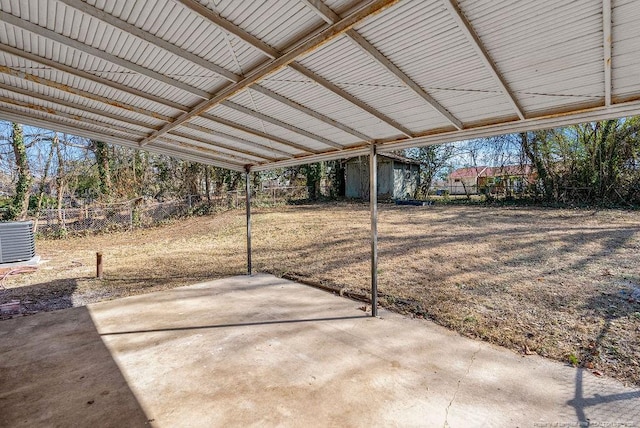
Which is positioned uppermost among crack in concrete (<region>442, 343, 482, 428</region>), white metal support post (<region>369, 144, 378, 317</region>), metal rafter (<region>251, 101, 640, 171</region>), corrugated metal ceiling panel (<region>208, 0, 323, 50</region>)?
corrugated metal ceiling panel (<region>208, 0, 323, 50</region>)

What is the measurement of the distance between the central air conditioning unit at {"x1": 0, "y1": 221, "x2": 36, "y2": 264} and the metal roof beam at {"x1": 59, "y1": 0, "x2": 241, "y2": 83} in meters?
4.35

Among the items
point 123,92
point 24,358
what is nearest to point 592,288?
point 123,92

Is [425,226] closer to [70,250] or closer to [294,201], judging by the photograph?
[294,201]

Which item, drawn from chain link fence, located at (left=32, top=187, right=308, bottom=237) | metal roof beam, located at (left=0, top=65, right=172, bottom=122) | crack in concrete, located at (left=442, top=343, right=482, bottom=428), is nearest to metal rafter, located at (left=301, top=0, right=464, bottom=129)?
crack in concrete, located at (left=442, top=343, right=482, bottom=428)

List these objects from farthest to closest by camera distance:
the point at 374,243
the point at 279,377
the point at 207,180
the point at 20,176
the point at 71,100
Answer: the point at 207,180 < the point at 20,176 < the point at 374,243 < the point at 71,100 < the point at 279,377

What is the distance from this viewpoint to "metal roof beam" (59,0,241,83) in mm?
1967

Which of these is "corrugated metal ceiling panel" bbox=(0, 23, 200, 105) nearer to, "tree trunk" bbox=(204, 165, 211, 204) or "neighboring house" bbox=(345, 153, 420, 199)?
"tree trunk" bbox=(204, 165, 211, 204)

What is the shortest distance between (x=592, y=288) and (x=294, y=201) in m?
15.0

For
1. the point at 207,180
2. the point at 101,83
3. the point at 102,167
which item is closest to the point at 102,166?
the point at 102,167

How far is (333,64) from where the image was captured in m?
2.50

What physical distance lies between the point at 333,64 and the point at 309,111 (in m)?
0.92

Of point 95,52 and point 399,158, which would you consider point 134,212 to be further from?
point 399,158

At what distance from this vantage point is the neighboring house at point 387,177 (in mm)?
18828

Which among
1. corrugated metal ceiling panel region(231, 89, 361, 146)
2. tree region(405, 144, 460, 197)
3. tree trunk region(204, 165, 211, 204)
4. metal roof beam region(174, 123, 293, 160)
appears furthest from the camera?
tree region(405, 144, 460, 197)
